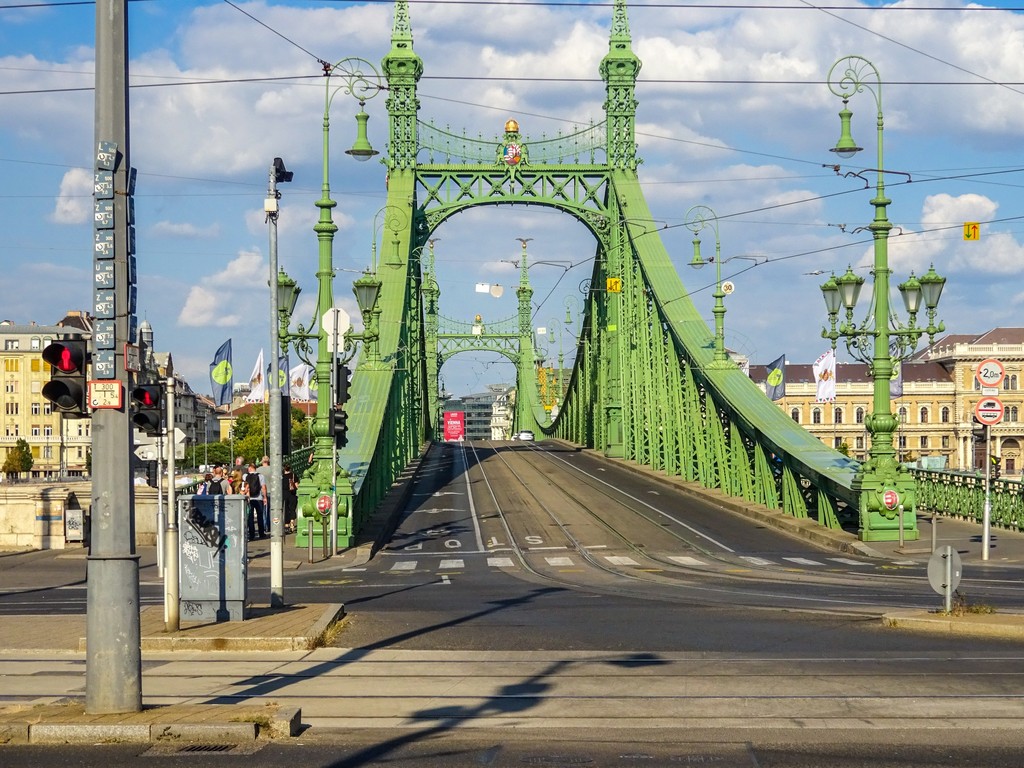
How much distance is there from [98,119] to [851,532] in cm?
2784

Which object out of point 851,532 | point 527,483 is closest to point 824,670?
point 851,532

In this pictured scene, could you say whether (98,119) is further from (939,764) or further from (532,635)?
(532,635)

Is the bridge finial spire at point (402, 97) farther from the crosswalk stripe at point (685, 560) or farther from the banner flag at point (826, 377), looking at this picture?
the crosswalk stripe at point (685, 560)

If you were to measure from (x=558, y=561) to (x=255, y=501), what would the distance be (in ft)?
33.2

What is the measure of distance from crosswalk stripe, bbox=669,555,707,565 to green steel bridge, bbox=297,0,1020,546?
4.66 metres

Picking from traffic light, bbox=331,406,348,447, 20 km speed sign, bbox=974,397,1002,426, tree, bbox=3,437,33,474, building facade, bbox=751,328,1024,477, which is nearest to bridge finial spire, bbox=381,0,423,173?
traffic light, bbox=331,406,348,447

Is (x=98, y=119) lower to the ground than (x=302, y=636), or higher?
higher

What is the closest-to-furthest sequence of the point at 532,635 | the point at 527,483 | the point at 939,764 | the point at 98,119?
the point at 939,764, the point at 98,119, the point at 532,635, the point at 527,483

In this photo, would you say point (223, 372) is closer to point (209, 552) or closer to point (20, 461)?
point (209, 552)

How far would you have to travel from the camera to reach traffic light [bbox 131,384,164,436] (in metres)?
14.0

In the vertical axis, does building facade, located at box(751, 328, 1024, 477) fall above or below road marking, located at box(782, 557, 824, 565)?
above

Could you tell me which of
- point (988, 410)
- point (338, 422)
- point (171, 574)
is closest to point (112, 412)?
point (171, 574)

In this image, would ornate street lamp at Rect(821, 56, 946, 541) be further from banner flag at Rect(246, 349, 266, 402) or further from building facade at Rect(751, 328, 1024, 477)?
building facade at Rect(751, 328, 1024, 477)

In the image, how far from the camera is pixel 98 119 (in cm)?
1085
